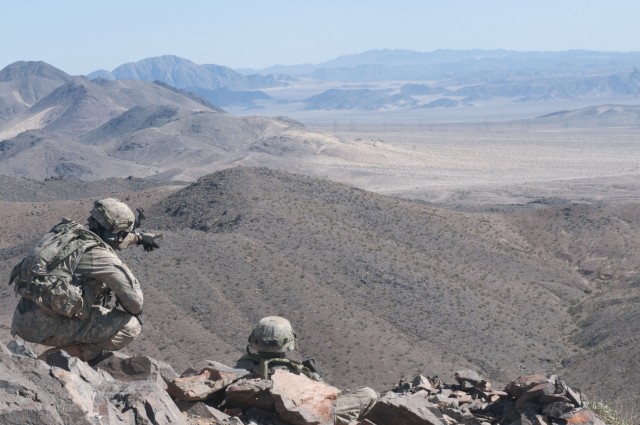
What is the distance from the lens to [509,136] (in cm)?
A: 13600

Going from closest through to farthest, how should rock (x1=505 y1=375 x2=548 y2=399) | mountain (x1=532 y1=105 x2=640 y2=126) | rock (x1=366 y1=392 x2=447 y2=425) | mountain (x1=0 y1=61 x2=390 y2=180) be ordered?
rock (x1=366 y1=392 x2=447 y2=425)
rock (x1=505 y1=375 x2=548 y2=399)
mountain (x1=0 y1=61 x2=390 y2=180)
mountain (x1=532 y1=105 x2=640 y2=126)

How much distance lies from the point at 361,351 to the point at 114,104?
465 ft

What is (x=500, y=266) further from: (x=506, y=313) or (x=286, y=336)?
(x=286, y=336)

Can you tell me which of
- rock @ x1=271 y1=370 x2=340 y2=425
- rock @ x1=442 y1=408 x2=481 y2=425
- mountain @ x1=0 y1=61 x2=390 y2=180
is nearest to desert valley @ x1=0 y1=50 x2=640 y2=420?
rock @ x1=271 y1=370 x2=340 y2=425

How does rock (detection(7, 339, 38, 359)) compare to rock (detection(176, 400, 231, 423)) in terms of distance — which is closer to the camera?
rock (detection(176, 400, 231, 423))

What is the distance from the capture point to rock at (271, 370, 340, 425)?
7.07m

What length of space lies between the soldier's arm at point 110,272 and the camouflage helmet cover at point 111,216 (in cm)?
37

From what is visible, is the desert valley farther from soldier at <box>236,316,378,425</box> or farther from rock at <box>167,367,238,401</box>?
rock at <box>167,367,238,401</box>

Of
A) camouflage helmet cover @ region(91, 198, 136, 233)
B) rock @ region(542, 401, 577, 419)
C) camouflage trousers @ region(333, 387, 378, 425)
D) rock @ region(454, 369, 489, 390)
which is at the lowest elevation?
rock @ region(454, 369, 489, 390)

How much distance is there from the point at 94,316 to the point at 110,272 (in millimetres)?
550

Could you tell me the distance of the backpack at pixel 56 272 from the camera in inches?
273

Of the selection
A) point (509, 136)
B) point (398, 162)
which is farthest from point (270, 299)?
point (509, 136)

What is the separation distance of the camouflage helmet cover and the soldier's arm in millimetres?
370

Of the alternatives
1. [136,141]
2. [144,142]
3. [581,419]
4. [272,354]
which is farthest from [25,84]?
[581,419]
